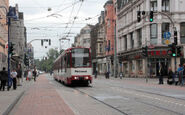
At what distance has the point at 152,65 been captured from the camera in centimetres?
4853

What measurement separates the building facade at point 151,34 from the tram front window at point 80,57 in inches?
687

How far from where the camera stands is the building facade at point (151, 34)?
46250mm

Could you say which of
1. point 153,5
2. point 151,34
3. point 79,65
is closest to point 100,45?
point 151,34

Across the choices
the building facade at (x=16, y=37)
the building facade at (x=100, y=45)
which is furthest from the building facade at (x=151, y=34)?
the building facade at (x=100, y=45)

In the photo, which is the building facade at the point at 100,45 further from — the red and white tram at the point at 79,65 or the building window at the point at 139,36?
the red and white tram at the point at 79,65

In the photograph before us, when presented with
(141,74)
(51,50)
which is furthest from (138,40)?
(51,50)

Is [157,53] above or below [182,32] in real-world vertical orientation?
below

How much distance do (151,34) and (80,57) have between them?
2482 centimetres

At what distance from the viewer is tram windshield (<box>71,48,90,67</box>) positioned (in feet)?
83.6

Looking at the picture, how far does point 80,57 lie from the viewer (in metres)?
25.6

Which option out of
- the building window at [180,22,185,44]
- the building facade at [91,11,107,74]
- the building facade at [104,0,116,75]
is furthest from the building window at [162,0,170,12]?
the building facade at [91,11,107,74]

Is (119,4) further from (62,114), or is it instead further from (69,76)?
(62,114)

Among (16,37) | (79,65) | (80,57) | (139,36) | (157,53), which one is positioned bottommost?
(79,65)

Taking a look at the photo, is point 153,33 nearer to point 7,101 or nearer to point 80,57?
point 80,57
